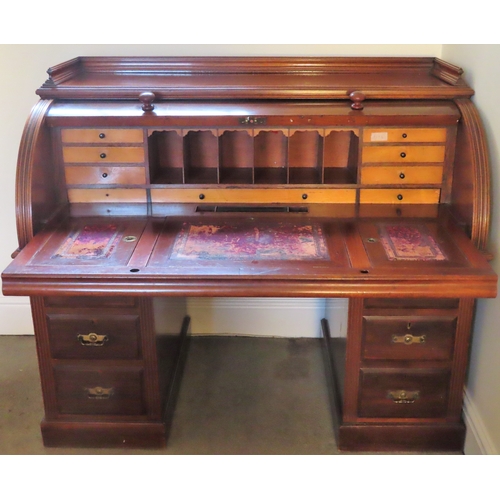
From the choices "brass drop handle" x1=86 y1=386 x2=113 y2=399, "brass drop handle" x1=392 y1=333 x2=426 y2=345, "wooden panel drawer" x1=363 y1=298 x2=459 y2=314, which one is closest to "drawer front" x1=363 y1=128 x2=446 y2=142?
"wooden panel drawer" x1=363 y1=298 x2=459 y2=314

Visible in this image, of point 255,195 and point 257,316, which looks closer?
point 255,195

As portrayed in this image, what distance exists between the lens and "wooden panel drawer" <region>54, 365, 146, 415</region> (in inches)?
73.5

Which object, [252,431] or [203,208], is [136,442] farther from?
[203,208]

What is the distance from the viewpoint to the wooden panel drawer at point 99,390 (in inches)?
73.5

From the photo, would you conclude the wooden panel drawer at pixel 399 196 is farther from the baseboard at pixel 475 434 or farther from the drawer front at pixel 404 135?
the baseboard at pixel 475 434

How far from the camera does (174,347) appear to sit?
2252 mm

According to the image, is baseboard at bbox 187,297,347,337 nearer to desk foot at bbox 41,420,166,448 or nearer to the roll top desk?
the roll top desk

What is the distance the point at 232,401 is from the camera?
7.32 ft

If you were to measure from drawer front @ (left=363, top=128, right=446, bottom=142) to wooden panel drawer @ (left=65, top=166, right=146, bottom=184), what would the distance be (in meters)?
0.82

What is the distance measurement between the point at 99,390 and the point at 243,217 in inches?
30.8

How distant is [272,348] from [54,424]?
1.02 meters

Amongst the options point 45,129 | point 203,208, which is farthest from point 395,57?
point 45,129

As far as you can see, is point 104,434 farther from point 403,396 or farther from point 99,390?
point 403,396

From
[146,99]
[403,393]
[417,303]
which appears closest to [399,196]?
[417,303]
